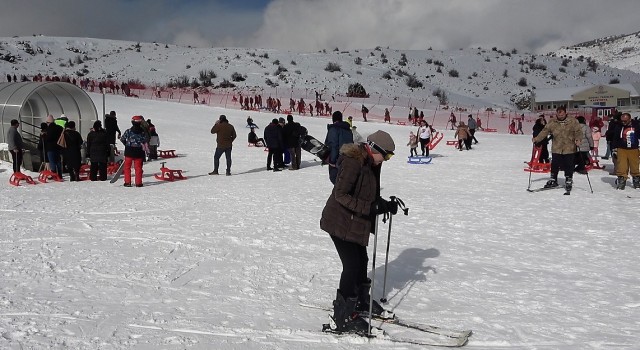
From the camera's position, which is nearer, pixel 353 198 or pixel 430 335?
pixel 353 198

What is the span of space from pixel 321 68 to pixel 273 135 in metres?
54.1

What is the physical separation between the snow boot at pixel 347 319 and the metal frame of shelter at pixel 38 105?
14.1m

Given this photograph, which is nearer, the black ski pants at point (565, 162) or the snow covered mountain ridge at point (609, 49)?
the black ski pants at point (565, 162)

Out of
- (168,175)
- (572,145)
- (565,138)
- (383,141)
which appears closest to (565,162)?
(572,145)

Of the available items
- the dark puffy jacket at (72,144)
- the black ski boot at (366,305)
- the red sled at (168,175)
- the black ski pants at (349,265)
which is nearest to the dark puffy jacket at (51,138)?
the dark puffy jacket at (72,144)

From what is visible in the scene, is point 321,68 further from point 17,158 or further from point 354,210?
point 354,210

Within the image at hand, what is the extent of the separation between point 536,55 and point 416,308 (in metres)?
91.5

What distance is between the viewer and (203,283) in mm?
5262

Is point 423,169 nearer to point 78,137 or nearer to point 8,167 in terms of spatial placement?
point 78,137

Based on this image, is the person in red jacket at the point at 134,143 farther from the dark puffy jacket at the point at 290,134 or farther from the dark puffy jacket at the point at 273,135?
the dark puffy jacket at the point at 290,134

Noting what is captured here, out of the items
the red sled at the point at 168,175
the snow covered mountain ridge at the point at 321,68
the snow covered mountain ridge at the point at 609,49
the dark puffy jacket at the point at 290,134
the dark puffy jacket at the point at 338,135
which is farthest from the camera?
the snow covered mountain ridge at the point at 609,49

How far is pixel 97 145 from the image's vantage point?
1241cm

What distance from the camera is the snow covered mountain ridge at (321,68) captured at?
61094mm

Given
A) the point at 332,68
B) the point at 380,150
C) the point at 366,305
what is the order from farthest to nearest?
the point at 332,68
the point at 366,305
the point at 380,150
